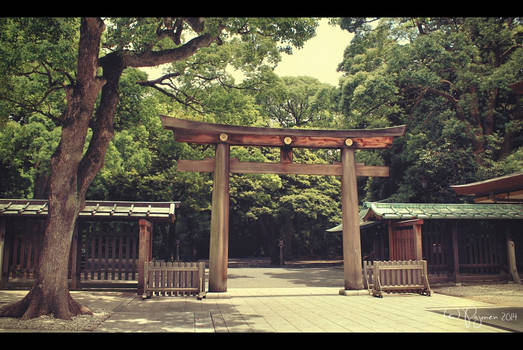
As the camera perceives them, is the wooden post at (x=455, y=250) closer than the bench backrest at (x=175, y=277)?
No

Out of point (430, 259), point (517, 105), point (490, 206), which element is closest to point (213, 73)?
point (430, 259)

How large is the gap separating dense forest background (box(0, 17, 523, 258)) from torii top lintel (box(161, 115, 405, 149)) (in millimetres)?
2311

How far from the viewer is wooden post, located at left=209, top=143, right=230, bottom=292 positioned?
12.5 meters

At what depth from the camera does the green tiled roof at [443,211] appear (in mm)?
15680

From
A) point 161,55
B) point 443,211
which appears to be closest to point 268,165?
point 161,55

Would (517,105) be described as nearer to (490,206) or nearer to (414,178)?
(414,178)

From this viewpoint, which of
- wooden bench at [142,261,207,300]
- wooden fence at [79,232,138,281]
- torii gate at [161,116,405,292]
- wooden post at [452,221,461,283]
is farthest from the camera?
wooden post at [452,221,461,283]

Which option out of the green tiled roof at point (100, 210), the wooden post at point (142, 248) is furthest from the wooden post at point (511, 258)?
the wooden post at point (142, 248)

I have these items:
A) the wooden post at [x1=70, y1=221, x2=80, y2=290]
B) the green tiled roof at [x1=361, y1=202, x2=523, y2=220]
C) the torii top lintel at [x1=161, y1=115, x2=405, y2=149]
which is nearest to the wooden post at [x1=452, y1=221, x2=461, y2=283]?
the green tiled roof at [x1=361, y1=202, x2=523, y2=220]

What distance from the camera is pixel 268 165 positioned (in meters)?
13.5

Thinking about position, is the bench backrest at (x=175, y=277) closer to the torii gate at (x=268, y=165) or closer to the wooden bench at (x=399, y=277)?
the torii gate at (x=268, y=165)

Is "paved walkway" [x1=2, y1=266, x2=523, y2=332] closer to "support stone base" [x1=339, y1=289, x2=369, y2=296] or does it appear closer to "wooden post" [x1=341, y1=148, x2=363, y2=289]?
"support stone base" [x1=339, y1=289, x2=369, y2=296]

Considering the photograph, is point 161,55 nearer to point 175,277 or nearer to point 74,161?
point 74,161

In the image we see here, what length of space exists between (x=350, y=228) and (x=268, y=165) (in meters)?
3.39
